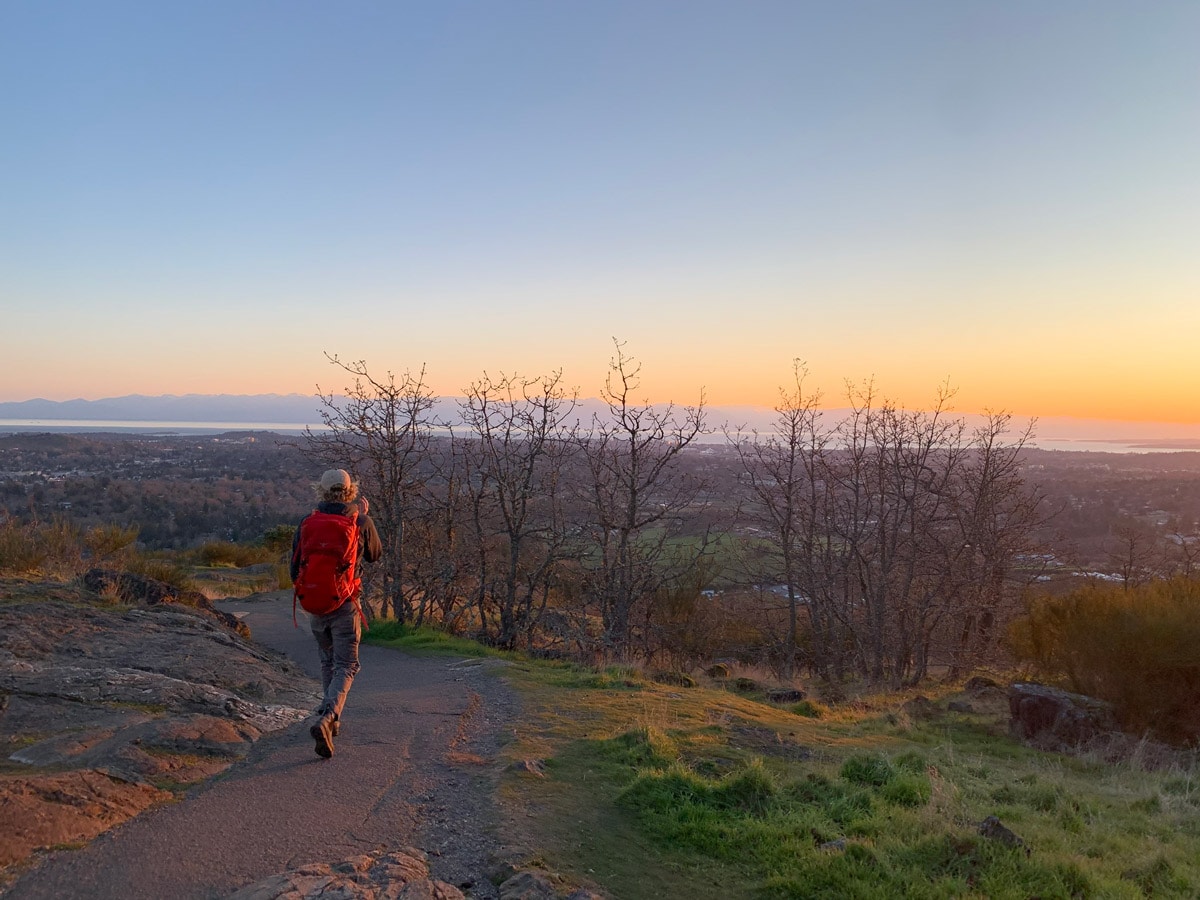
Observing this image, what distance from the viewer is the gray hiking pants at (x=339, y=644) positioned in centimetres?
563

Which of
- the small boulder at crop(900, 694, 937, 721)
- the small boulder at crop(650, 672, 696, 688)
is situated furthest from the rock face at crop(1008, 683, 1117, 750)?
the small boulder at crop(650, 672, 696, 688)

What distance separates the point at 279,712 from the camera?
6.58 m

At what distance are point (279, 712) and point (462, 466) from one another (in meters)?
7.31

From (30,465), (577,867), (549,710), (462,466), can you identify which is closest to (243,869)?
(577,867)

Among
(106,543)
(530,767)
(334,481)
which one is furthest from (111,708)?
(106,543)

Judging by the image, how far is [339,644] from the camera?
18.6ft

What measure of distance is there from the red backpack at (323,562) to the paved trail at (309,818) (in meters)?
1.13

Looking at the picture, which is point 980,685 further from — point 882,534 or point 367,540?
point 367,540

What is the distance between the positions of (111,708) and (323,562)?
6.99ft

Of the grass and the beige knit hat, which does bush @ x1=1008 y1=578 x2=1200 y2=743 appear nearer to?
the grass

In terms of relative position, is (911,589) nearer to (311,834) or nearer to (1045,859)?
(1045,859)

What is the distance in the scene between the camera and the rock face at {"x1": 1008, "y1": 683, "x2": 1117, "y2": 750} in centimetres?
1005

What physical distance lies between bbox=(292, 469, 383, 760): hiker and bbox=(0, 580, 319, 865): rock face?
717mm

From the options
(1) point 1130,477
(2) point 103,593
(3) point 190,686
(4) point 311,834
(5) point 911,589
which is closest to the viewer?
(4) point 311,834
